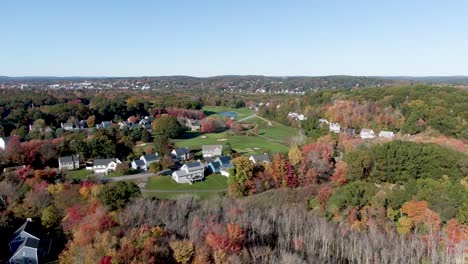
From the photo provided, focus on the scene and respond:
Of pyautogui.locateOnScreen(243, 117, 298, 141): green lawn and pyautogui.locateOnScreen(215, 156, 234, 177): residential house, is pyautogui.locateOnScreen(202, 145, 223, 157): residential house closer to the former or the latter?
pyautogui.locateOnScreen(215, 156, 234, 177): residential house

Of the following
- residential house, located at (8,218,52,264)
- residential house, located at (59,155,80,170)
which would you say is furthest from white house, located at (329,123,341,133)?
residential house, located at (8,218,52,264)

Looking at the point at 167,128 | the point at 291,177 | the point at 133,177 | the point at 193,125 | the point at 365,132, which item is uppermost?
the point at 167,128

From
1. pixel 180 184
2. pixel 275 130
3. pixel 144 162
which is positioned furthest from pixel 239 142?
pixel 180 184

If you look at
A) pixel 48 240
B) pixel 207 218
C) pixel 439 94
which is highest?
pixel 439 94

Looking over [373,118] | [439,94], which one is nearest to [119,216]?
[373,118]

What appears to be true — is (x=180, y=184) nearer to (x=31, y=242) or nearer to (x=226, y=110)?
(x=31, y=242)

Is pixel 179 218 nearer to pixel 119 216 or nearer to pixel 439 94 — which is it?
pixel 119 216

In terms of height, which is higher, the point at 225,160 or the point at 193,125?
the point at 225,160
